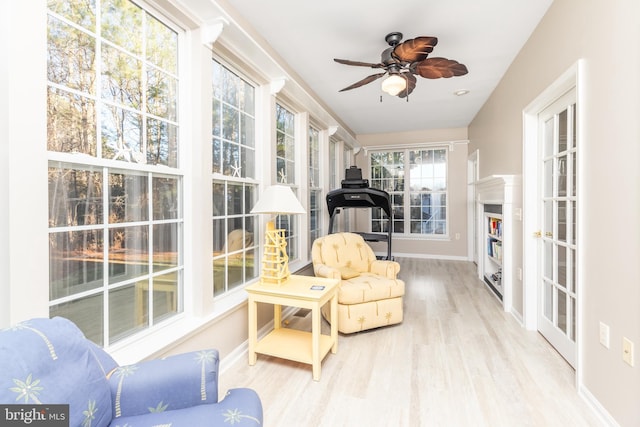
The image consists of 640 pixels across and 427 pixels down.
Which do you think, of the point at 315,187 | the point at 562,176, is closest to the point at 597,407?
the point at 562,176

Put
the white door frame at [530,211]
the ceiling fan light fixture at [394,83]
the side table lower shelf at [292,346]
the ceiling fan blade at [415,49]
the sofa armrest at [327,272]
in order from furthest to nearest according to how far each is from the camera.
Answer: the white door frame at [530,211] < the sofa armrest at [327,272] < the ceiling fan light fixture at [394,83] < the side table lower shelf at [292,346] < the ceiling fan blade at [415,49]

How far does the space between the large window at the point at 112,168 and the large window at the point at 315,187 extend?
2.46m

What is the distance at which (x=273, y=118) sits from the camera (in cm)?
298

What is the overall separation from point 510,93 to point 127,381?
409 cm

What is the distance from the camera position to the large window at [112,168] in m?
1.35

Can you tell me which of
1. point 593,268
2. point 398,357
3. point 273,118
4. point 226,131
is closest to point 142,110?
point 226,131

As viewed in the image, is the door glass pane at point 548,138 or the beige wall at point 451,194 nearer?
the door glass pane at point 548,138

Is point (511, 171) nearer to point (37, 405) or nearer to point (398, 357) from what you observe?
point (398, 357)

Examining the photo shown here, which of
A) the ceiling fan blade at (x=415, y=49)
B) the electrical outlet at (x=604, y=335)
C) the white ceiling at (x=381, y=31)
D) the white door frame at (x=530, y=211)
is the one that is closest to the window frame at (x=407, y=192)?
the white ceiling at (x=381, y=31)

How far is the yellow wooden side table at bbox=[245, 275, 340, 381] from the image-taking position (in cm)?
213

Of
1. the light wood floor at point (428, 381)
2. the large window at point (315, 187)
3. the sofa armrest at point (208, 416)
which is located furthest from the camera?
the large window at point (315, 187)

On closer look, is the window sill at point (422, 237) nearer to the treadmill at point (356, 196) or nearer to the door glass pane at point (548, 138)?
the treadmill at point (356, 196)

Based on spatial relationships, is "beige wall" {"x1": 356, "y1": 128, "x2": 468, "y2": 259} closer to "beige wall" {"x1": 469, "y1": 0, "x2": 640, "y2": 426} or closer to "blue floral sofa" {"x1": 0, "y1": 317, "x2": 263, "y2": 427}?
"beige wall" {"x1": 469, "y1": 0, "x2": 640, "y2": 426}

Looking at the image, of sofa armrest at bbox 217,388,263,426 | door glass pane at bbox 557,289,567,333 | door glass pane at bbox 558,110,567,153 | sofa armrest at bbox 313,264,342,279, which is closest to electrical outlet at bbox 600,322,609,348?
door glass pane at bbox 557,289,567,333
